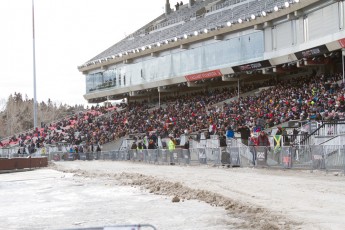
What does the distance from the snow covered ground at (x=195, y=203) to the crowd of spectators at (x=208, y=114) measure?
8237 mm

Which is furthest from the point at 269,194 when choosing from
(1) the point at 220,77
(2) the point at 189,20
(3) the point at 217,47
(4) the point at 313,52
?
(2) the point at 189,20

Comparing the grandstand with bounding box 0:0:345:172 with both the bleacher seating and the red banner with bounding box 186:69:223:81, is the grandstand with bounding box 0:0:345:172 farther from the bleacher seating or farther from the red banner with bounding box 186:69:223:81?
the bleacher seating

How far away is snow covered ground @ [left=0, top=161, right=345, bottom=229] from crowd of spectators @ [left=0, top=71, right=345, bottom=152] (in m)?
8.24

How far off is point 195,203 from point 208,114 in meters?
31.0

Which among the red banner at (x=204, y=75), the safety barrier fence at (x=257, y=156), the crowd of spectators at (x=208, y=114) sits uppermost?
the red banner at (x=204, y=75)

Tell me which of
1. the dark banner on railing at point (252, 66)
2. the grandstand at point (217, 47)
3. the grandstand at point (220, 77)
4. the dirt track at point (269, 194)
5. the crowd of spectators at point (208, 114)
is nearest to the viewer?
the dirt track at point (269, 194)

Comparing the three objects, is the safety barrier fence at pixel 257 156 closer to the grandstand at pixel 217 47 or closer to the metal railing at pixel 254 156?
the metal railing at pixel 254 156

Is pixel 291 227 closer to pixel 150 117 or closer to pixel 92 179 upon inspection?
pixel 92 179

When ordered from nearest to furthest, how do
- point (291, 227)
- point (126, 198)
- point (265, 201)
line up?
point (291, 227), point (265, 201), point (126, 198)

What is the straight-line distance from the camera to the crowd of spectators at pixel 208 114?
32.9m

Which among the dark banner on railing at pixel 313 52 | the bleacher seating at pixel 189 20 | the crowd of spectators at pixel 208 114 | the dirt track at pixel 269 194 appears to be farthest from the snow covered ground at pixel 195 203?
the bleacher seating at pixel 189 20

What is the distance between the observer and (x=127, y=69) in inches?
2685

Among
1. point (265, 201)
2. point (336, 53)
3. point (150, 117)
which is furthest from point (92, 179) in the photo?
point (150, 117)

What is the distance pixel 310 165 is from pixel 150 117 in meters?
36.2
